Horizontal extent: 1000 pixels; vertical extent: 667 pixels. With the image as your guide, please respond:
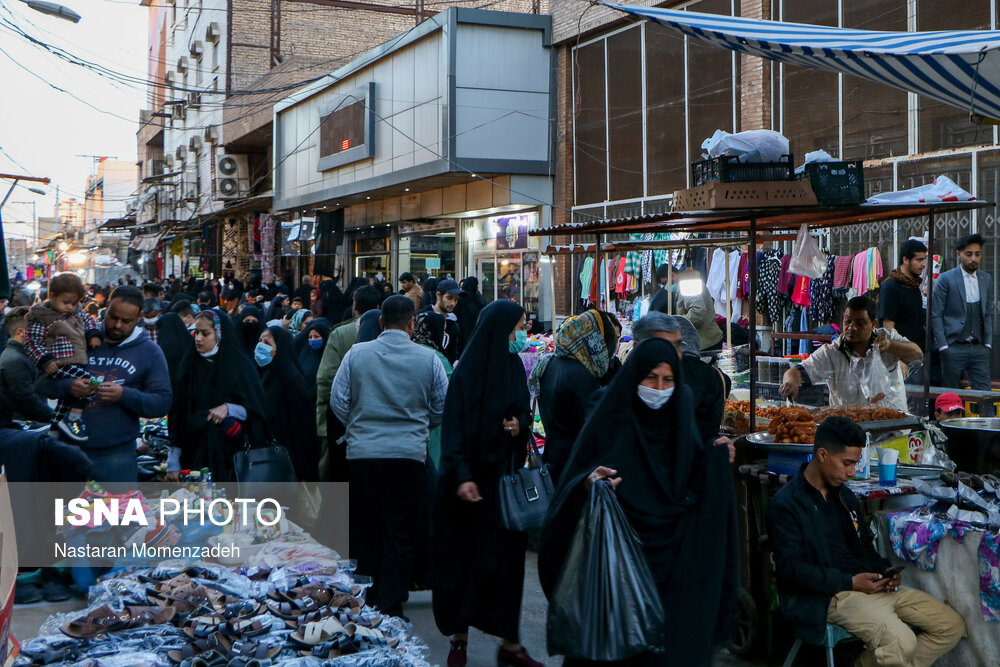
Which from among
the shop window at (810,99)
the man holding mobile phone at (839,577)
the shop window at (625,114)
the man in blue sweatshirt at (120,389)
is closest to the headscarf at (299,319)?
the man in blue sweatshirt at (120,389)

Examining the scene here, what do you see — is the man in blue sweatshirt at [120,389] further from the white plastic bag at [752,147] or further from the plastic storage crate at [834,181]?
the plastic storage crate at [834,181]

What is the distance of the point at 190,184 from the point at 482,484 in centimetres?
3750

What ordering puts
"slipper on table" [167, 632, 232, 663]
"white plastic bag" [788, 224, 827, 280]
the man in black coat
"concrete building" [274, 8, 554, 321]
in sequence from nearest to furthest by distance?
1. "slipper on table" [167, 632, 232, 663]
2. the man in black coat
3. "white plastic bag" [788, 224, 827, 280]
4. "concrete building" [274, 8, 554, 321]

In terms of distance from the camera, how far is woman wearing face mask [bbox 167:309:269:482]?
7012 millimetres

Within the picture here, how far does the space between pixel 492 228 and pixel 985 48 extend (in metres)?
15.7

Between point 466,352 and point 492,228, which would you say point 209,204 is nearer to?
point 492,228

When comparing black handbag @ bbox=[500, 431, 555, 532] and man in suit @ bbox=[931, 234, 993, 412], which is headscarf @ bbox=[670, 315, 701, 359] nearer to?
black handbag @ bbox=[500, 431, 555, 532]

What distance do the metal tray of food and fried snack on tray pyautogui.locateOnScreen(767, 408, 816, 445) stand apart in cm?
5

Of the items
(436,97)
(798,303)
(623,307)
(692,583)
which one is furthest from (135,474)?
(436,97)

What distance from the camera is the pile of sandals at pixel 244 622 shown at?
4.81 m

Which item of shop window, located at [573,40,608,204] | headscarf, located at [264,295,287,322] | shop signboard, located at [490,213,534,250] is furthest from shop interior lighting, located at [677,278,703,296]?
shop signboard, located at [490,213,534,250]

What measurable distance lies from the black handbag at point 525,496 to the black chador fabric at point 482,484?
0.46ft

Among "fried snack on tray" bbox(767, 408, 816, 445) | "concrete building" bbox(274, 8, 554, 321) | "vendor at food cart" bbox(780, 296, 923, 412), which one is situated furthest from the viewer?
"concrete building" bbox(274, 8, 554, 321)

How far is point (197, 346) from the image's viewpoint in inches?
278
